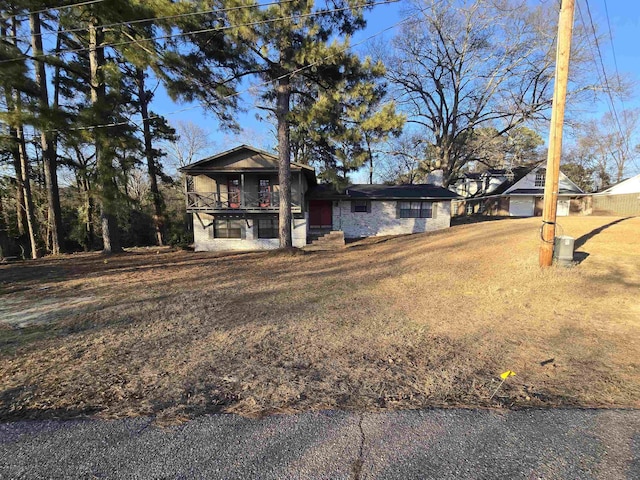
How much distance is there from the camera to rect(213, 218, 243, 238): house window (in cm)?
1653

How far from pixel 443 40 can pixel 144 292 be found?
25097mm

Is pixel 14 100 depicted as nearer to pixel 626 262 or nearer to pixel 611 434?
pixel 611 434

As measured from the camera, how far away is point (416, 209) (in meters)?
19.7

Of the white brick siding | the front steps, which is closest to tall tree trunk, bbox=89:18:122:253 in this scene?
the white brick siding

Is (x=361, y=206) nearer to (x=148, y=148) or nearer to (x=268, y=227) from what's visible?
(x=268, y=227)

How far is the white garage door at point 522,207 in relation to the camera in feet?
91.5

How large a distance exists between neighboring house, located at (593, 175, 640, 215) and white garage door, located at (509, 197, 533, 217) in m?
4.92

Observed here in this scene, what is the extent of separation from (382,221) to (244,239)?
8.63 metres

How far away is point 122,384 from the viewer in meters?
3.04

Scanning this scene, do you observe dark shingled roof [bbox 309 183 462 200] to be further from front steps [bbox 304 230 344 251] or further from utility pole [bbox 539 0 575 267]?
utility pole [bbox 539 0 575 267]

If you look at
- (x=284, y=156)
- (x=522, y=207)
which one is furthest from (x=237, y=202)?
(x=522, y=207)

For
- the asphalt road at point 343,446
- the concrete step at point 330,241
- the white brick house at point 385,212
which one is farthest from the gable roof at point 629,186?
the asphalt road at point 343,446

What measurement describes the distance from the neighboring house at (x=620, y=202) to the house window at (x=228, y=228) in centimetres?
2273

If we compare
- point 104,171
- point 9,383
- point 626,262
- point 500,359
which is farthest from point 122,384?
point 104,171
